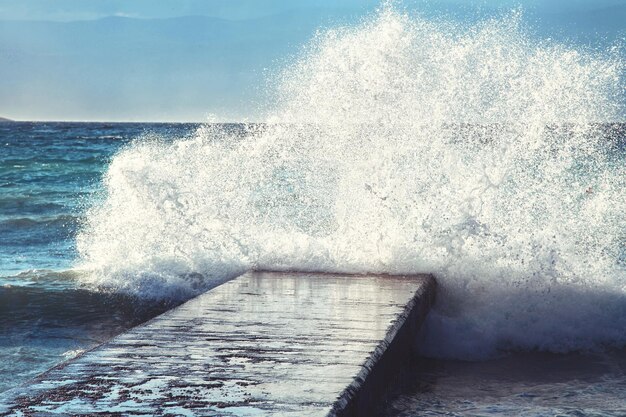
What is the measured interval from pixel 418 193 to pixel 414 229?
1.92 feet

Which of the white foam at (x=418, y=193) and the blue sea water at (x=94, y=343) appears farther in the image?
the white foam at (x=418, y=193)

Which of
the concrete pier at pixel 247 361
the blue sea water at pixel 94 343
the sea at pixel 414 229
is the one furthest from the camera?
the sea at pixel 414 229

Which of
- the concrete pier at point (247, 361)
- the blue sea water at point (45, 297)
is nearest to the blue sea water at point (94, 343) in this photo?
the blue sea water at point (45, 297)

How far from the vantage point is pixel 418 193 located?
26.3 feet

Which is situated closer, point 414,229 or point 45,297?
point 414,229

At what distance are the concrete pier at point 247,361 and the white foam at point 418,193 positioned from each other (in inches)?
38.6

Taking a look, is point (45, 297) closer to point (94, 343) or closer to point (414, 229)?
point (94, 343)

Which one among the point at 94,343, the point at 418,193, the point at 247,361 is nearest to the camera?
the point at 247,361

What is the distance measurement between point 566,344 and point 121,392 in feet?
11.9

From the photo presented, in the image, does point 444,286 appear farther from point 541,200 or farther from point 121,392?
point 541,200

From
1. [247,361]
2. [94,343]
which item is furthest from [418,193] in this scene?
[247,361]

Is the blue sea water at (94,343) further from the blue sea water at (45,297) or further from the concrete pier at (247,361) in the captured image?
the concrete pier at (247,361)

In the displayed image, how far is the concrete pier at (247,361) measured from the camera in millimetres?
3459

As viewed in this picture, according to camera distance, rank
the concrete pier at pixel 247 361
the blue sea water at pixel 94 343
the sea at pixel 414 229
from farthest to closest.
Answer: the sea at pixel 414 229 → the blue sea water at pixel 94 343 → the concrete pier at pixel 247 361
